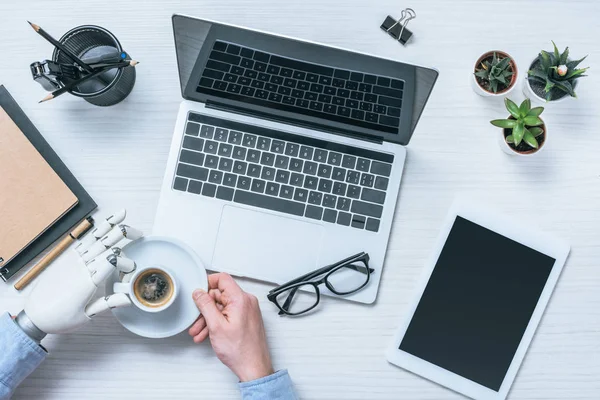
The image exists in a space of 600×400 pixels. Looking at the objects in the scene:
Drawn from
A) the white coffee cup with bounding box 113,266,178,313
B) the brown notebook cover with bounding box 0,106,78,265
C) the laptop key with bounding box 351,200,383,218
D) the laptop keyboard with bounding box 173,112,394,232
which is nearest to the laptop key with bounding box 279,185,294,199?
the laptop keyboard with bounding box 173,112,394,232

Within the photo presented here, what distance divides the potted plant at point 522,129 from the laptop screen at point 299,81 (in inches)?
6.1

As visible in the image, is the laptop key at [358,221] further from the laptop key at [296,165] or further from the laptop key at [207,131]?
the laptop key at [207,131]

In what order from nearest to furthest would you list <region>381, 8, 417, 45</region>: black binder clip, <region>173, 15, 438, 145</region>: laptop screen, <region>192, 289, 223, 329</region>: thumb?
1. <region>173, 15, 438, 145</region>: laptop screen
2. <region>192, 289, 223, 329</region>: thumb
3. <region>381, 8, 417, 45</region>: black binder clip

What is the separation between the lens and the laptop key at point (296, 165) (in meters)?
0.88

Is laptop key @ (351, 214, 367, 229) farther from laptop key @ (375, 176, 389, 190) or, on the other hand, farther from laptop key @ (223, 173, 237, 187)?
laptop key @ (223, 173, 237, 187)

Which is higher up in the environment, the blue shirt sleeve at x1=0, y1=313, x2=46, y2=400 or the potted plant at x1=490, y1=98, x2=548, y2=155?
the potted plant at x1=490, y1=98, x2=548, y2=155

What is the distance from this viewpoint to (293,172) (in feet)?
2.87

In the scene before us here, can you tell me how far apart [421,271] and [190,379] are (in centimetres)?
41

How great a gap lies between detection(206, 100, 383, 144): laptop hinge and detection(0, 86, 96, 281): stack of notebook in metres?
0.26

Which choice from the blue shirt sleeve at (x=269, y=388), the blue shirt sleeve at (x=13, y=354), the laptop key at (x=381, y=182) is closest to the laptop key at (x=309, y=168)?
the laptop key at (x=381, y=182)

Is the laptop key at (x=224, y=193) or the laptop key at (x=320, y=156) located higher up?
the laptop key at (x=320, y=156)

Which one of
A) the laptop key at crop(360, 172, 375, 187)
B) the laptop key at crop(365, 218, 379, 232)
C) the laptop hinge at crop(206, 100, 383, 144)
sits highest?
the laptop hinge at crop(206, 100, 383, 144)

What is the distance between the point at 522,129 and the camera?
2.73 ft

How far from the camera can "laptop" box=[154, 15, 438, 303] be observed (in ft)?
2.82
